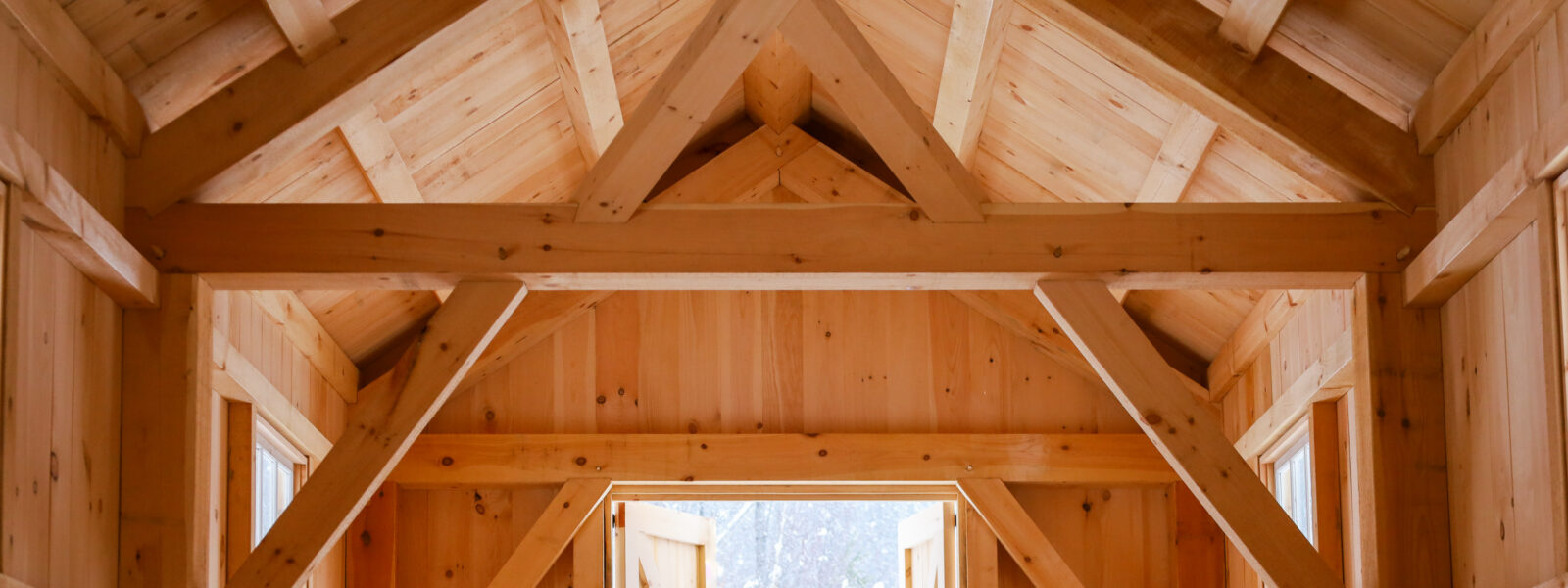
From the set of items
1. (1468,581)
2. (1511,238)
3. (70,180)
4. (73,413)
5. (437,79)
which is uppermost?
(437,79)

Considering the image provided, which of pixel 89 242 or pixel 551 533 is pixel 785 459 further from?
pixel 89 242

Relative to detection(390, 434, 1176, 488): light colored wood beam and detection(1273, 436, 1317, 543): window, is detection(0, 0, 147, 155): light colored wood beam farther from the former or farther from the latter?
detection(1273, 436, 1317, 543): window

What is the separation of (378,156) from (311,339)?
38.9 inches

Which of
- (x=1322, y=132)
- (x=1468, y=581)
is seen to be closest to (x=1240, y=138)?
(x=1322, y=132)

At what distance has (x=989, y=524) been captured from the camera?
5.71 meters

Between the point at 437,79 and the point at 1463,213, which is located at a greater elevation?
the point at 437,79

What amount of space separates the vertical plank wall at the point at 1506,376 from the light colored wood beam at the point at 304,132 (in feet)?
7.34

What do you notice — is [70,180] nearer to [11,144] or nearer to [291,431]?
[11,144]

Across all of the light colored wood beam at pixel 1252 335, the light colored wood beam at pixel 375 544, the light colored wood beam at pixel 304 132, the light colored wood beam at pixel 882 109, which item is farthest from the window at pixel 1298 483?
the light colored wood beam at pixel 375 544

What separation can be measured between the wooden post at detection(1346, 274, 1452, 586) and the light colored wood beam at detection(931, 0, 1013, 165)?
3.76 feet

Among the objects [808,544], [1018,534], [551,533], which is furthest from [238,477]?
[808,544]

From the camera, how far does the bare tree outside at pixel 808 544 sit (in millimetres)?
11883

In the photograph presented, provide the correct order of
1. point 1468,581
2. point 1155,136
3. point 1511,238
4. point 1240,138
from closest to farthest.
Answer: point 1511,238, point 1468,581, point 1240,138, point 1155,136

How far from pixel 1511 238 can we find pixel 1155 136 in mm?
1245
